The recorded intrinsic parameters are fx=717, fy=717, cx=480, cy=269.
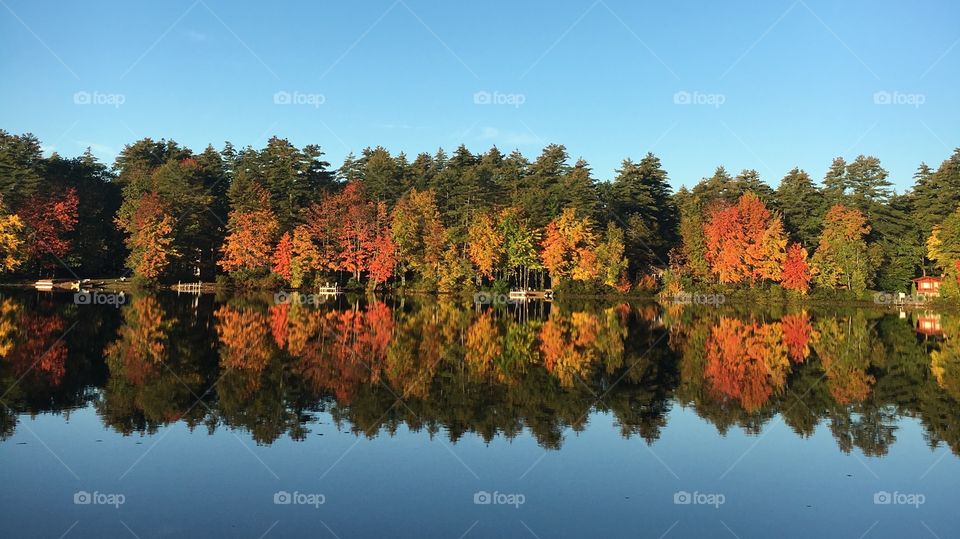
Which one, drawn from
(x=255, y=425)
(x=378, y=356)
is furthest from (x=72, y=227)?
(x=255, y=425)

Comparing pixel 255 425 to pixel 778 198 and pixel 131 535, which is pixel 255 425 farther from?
pixel 778 198

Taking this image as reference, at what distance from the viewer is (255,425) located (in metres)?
15.0

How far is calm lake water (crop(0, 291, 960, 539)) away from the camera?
10.5 meters

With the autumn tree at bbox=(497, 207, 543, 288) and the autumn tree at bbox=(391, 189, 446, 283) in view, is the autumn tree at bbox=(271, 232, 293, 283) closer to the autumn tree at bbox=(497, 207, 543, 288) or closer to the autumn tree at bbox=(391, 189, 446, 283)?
the autumn tree at bbox=(391, 189, 446, 283)

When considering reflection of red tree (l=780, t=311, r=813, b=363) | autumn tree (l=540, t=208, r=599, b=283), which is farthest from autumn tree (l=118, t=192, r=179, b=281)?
reflection of red tree (l=780, t=311, r=813, b=363)

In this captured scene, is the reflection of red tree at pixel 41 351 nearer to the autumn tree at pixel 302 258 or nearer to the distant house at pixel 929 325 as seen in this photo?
the autumn tree at pixel 302 258

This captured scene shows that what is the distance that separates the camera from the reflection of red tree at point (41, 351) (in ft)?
65.8

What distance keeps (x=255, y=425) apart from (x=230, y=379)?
16.0ft

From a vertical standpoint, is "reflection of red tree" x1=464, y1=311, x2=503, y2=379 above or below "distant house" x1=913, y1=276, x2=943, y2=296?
below

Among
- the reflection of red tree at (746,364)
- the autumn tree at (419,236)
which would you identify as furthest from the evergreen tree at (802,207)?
the reflection of red tree at (746,364)

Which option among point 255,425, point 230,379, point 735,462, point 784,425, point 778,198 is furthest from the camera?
point 778,198

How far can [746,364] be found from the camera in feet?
80.4

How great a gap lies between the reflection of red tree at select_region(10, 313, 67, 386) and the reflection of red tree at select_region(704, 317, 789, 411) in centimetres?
1826

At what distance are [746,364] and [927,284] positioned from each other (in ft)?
180
